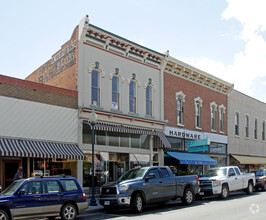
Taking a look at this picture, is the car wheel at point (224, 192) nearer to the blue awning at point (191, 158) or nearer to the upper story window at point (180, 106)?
the blue awning at point (191, 158)

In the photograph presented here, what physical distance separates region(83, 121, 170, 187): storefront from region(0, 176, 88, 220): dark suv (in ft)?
22.1

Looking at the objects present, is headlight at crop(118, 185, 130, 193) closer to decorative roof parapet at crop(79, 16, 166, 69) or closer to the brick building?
decorative roof parapet at crop(79, 16, 166, 69)

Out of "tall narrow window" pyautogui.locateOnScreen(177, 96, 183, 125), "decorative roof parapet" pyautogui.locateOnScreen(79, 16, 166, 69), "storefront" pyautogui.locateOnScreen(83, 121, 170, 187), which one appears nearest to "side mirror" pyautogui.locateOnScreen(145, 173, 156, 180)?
"storefront" pyautogui.locateOnScreen(83, 121, 170, 187)

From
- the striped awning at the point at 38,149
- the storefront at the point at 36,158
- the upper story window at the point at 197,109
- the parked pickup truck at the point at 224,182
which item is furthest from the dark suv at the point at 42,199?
the upper story window at the point at 197,109

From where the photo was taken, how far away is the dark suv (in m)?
10.1

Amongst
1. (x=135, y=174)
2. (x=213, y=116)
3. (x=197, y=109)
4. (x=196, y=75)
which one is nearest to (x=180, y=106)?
(x=197, y=109)

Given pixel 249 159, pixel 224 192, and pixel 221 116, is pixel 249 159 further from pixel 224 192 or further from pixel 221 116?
pixel 224 192

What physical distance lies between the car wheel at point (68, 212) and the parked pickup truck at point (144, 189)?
2.03 metres

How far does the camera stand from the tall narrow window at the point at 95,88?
19250 millimetres

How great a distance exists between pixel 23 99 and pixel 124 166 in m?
7.57

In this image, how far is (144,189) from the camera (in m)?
13.6

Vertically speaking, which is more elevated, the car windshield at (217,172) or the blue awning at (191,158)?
the blue awning at (191,158)

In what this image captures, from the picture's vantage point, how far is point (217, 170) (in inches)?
770

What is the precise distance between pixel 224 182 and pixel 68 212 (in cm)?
989
